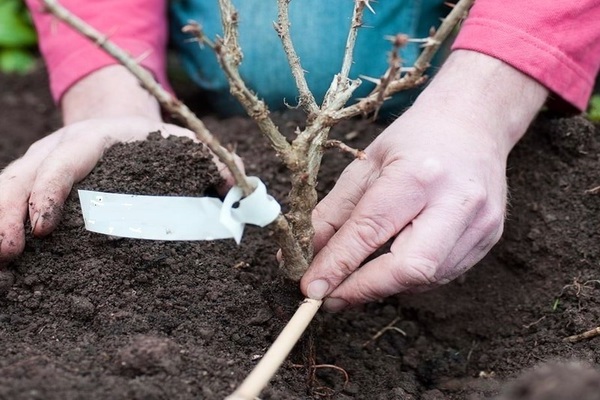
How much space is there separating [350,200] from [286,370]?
1.32 feet

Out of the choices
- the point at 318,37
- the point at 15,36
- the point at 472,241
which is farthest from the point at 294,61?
the point at 15,36

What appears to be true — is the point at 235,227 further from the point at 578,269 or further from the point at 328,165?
the point at 578,269

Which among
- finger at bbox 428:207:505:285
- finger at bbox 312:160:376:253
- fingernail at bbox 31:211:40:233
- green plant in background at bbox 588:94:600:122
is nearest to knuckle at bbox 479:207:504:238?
finger at bbox 428:207:505:285

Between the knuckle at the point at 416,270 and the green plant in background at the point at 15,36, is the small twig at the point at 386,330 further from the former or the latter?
the green plant in background at the point at 15,36

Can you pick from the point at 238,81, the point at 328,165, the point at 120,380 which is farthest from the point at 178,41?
the point at 120,380

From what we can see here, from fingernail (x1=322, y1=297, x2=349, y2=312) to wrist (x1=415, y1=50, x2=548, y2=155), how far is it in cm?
50

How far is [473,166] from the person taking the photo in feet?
5.12

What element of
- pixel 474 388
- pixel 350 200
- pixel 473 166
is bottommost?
pixel 474 388

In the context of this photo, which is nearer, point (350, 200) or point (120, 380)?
point (120, 380)

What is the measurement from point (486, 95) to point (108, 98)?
1.20m

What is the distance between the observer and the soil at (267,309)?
53.4 inches

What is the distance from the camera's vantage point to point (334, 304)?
1531 mm

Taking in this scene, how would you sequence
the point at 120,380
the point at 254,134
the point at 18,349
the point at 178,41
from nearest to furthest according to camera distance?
the point at 120,380, the point at 18,349, the point at 254,134, the point at 178,41

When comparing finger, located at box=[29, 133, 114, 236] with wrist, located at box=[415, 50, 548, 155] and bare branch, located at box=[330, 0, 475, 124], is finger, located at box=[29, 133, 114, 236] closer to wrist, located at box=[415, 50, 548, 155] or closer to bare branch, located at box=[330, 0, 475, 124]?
bare branch, located at box=[330, 0, 475, 124]
